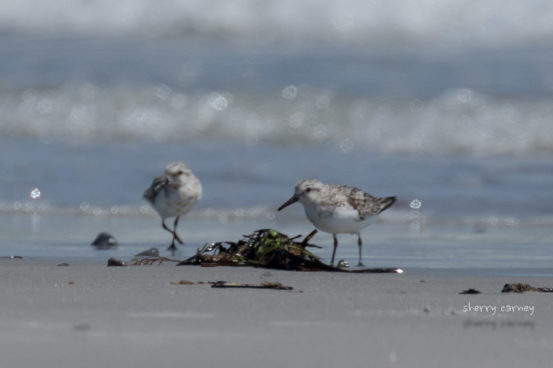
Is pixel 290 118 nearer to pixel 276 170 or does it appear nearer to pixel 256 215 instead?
pixel 276 170

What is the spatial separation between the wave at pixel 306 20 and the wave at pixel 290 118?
14.7ft

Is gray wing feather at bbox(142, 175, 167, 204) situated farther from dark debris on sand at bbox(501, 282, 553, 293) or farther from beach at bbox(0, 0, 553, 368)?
dark debris on sand at bbox(501, 282, 553, 293)

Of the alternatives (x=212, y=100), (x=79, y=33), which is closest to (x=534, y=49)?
(x=212, y=100)

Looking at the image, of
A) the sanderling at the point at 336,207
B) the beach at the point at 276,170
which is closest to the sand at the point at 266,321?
the beach at the point at 276,170

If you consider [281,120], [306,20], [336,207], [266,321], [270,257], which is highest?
[306,20]

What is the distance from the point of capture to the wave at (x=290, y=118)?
42.8 ft

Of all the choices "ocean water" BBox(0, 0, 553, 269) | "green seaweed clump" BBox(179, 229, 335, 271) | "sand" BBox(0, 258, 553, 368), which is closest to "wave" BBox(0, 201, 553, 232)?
"ocean water" BBox(0, 0, 553, 269)

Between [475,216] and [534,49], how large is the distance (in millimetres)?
10056

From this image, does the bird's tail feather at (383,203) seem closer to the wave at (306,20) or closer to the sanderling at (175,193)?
the sanderling at (175,193)

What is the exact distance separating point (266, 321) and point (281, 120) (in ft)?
34.0

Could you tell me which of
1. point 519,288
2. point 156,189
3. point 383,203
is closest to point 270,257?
point 383,203

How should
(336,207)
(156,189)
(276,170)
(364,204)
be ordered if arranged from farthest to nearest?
1. (276,170)
2. (156,189)
3. (364,204)
4. (336,207)

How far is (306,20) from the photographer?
19.6 meters

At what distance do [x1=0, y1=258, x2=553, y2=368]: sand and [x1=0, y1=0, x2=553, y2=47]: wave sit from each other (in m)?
14.1
